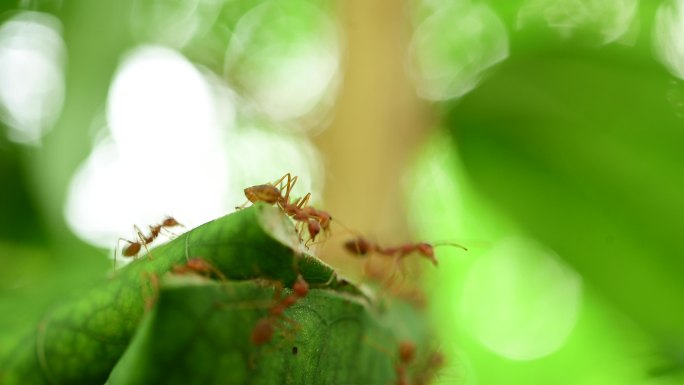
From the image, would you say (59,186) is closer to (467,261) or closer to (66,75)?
(66,75)

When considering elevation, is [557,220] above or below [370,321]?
below

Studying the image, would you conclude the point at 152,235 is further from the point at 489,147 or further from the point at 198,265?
the point at 489,147

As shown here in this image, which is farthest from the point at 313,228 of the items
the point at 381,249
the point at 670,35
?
the point at 670,35

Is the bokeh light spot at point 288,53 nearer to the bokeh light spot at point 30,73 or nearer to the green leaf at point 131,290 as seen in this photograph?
the bokeh light spot at point 30,73

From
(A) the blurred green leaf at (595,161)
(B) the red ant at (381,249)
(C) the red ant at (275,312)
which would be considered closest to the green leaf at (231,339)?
(C) the red ant at (275,312)

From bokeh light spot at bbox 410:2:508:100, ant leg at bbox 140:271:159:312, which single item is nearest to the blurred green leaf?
bokeh light spot at bbox 410:2:508:100

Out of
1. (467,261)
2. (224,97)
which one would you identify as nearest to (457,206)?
(467,261)
